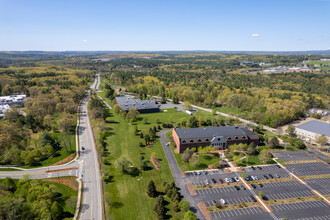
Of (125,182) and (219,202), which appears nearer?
(219,202)

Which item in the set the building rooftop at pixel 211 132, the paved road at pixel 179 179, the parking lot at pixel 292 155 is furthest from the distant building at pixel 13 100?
→ the parking lot at pixel 292 155

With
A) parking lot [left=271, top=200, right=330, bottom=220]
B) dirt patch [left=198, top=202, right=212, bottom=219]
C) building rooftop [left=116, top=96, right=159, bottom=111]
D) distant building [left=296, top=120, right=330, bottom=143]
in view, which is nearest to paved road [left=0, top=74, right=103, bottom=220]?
dirt patch [left=198, top=202, right=212, bottom=219]

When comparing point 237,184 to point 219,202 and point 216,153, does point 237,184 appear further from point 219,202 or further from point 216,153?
point 216,153

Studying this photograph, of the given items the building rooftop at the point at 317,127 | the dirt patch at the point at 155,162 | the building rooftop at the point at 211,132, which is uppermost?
the building rooftop at the point at 211,132

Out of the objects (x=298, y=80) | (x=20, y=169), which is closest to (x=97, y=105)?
(x=20, y=169)

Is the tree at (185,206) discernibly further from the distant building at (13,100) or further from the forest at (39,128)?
the distant building at (13,100)

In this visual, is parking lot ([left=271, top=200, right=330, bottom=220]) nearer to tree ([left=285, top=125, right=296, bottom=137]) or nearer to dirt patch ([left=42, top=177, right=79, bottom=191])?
tree ([left=285, top=125, right=296, bottom=137])
